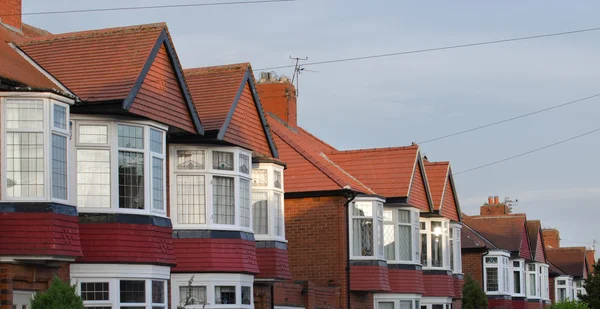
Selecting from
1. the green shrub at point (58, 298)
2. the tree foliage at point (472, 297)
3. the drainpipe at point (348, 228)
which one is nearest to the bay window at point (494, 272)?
the tree foliage at point (472, 297)

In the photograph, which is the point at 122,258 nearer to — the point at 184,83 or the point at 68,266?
the point at 68,266

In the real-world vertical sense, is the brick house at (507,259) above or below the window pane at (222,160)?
below

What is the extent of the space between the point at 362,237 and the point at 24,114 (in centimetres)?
1801

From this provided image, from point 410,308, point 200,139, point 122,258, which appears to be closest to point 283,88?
point 410,308

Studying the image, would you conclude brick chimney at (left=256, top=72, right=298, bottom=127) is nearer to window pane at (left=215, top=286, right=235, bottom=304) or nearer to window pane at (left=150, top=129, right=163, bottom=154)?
window pane at (left=215, top=286, right=235, bottom=304)

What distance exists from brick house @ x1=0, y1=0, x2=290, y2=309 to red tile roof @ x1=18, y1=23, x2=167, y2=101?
0.03 meters

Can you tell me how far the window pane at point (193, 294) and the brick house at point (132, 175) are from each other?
5 centimetres

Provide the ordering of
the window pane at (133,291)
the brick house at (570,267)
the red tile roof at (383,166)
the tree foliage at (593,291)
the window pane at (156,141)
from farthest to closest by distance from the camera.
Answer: the brick house at (570,267) → the tree foliage at (593,291) → the red tile roof at (383,166) → the window pane at (156,141) → the window pane at (133,291)

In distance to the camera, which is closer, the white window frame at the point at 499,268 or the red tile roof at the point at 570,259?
the white window frame at the point at 499,268

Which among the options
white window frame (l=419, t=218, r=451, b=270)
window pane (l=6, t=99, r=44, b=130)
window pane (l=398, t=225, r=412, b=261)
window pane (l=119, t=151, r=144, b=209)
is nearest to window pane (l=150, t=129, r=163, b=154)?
window pane (l=119, t=151, r=144, b=209)

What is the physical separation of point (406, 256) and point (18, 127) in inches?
837

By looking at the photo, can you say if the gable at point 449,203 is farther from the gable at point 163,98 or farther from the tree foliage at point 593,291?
the gable at point 163,98

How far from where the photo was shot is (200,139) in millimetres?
27203

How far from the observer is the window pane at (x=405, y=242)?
40.0 metres
